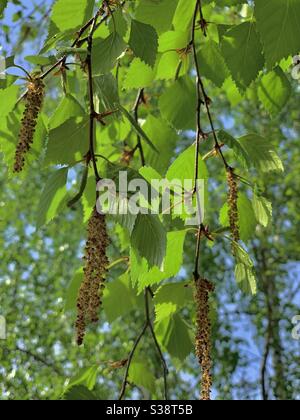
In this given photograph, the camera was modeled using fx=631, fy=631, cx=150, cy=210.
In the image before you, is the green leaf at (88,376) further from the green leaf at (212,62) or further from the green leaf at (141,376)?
the green leaf at (212,62)

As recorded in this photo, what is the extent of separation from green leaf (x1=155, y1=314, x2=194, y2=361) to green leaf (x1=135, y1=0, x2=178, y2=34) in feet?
2.17

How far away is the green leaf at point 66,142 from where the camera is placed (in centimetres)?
112

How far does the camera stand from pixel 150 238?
0.95 meters

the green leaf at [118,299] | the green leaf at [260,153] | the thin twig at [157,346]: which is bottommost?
the thin twig at [157,346]

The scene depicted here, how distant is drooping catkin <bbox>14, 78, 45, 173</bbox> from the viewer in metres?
0.93

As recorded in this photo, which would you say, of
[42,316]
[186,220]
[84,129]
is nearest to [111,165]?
[84,129]

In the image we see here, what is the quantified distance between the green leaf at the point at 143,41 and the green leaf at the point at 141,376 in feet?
2.65

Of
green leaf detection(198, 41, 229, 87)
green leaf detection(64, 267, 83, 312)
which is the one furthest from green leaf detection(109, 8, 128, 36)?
green leaf detection(64, 267, 83, 312)

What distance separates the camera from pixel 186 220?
1.22 metres

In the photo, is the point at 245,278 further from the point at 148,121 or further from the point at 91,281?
the point at 148,121

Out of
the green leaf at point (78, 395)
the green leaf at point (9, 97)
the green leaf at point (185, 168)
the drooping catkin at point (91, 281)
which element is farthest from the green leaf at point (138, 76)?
the green leaf at point (78, 395)
